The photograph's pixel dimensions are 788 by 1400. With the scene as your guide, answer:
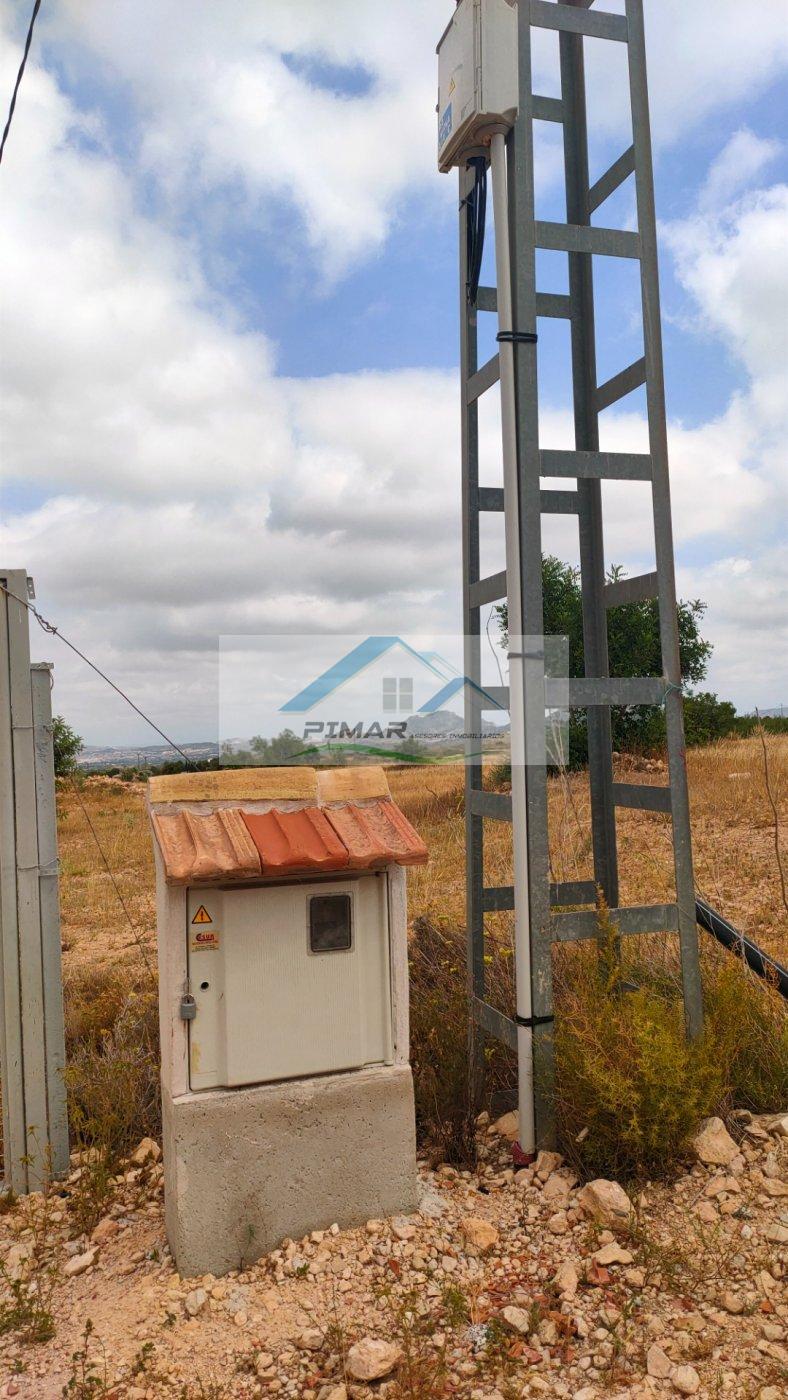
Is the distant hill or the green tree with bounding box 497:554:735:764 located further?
the green tree with bounding box 497:554:735:764

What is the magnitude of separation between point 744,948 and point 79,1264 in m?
3.25

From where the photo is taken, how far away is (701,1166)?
3801 millimetres

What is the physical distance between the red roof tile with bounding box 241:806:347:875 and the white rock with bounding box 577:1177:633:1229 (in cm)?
156

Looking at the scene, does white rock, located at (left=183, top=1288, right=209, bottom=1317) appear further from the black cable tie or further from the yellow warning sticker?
the black cable tie

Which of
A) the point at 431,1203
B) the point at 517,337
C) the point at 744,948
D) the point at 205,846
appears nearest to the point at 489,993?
the point at 744,948

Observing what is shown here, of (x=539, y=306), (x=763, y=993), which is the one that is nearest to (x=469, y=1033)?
Answer: (x=763, y=993)

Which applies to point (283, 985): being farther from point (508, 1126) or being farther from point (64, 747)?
point (64, 747)

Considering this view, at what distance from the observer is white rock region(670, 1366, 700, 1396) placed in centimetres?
277

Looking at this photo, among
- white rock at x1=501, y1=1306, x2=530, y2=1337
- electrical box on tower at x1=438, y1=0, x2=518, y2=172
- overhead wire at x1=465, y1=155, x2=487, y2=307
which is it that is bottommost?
white rock at x1=501, y1=1306, x2=530, y2=1337

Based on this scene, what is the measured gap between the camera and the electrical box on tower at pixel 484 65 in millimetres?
4117

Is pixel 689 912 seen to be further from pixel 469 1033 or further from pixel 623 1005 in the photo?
pixel 469 1033

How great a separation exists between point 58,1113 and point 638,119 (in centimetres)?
525

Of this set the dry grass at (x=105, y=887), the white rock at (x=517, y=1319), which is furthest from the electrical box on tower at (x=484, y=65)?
the white rock at (x=517, y=1319)

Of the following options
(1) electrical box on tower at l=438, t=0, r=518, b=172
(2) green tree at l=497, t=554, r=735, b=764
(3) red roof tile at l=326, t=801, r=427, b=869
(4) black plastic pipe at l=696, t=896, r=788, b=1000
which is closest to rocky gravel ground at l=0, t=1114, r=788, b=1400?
(4) black plastic pipe at l=696, t=896, r=788, b=1000
